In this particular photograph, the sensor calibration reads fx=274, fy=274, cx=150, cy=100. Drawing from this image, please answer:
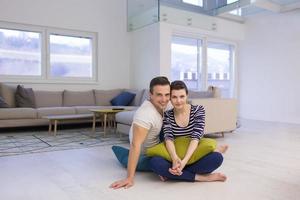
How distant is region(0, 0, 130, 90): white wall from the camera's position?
5484 millimetres

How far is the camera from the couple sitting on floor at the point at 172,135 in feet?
6.66

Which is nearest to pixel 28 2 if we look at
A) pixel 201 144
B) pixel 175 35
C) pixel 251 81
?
pixel 175 35

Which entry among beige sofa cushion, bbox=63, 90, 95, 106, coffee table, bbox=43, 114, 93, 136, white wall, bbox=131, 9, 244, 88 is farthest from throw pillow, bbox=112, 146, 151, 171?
white wall, bbox=131, 9, 244, 88

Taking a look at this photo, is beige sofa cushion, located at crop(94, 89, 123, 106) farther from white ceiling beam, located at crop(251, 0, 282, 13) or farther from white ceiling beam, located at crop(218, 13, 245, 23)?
white ceiling beam, located at crop(251, 0, 282, 13)

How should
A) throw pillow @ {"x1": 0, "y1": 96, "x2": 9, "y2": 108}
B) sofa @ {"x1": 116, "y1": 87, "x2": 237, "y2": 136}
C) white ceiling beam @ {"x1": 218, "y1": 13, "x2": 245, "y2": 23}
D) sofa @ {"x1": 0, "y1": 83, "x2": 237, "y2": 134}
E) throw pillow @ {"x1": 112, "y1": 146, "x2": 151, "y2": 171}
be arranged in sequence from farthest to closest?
1. white ceiling beam @ {"x1": 218, "y1": 13, "x2": 245, "y2": 23}
2. throw pillow @ {"x1": 0, "y1": 96, "x2": 9, "y2": 108}
3. sofa @ {"x1": 0, "y1": 83, "x2": 237, "y2": 134}
4. sofa @ {"x1": 116, "y1": 87, "x2": 237, "y2": 136}
5. throw pillow @ {"x1": 112, "y1": 146, "x2": 151, "y2": 171}

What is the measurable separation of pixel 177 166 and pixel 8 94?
410 cm

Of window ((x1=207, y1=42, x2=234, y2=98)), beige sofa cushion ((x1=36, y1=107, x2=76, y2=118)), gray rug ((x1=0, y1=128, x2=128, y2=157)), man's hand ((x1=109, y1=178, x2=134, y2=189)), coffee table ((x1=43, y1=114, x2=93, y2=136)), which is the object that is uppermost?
window ((x1=207, y1=42, x2=234, y2=98))

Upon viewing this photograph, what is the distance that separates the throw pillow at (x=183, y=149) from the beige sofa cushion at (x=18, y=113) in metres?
3.25

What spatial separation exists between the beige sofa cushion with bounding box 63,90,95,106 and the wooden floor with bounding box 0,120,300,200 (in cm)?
253

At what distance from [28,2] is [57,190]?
472cm

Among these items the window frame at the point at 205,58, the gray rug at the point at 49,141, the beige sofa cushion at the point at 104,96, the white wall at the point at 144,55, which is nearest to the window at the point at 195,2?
the window frame at the point at 205,58

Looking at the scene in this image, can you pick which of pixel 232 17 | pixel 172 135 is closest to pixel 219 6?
pixel 232 17

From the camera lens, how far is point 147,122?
2.07m

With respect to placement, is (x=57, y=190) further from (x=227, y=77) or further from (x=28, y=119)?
(x=227, y=77)
